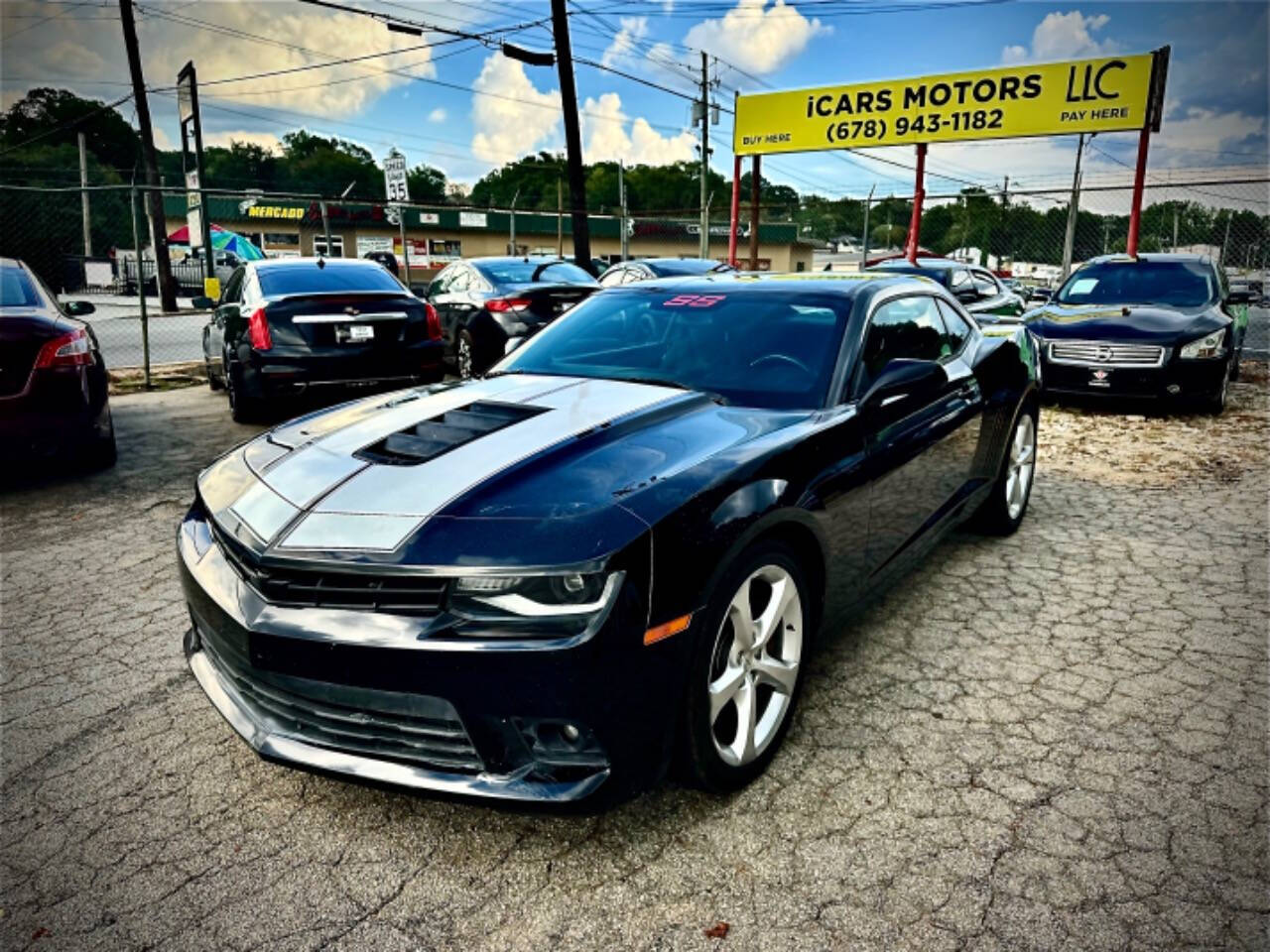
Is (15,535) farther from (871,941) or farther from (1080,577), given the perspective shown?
(1080,577)

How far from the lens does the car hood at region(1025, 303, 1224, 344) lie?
7910 millimetres

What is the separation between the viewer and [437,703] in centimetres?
194

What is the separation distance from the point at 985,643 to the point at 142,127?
82.0ft

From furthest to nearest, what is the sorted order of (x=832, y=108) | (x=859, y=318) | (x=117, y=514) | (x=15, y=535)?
(x=832, y=108) < (x=117, y=514) < (x=15, y=535) < (x=859, y=318)

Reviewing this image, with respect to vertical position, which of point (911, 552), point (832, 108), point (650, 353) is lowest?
point (911, 552)

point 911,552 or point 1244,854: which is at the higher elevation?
point 911,552

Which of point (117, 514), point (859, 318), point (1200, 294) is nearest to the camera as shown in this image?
point (859, 318)

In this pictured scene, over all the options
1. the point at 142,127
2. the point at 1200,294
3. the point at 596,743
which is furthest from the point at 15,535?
the point at 142,127

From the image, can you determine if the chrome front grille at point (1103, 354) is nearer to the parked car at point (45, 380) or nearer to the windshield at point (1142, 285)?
the windshield at point (1142, 285)

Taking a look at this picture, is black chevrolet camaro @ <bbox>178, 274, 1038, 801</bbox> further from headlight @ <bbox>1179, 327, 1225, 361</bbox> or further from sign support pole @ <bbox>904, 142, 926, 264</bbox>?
sign support pole @ <bbox>904, 142, 926, 264</bbox>

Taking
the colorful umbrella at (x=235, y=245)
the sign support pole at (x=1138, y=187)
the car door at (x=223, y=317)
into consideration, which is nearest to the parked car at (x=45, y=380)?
the car door at (x=223, y=317)

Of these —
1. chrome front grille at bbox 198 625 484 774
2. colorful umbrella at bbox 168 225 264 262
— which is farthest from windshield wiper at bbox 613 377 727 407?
colorful umbrella at bbox 168 225 264 262

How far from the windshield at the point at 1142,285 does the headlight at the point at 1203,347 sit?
816 millimetres

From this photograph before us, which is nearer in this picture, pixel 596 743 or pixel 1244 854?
pixel 596 743
